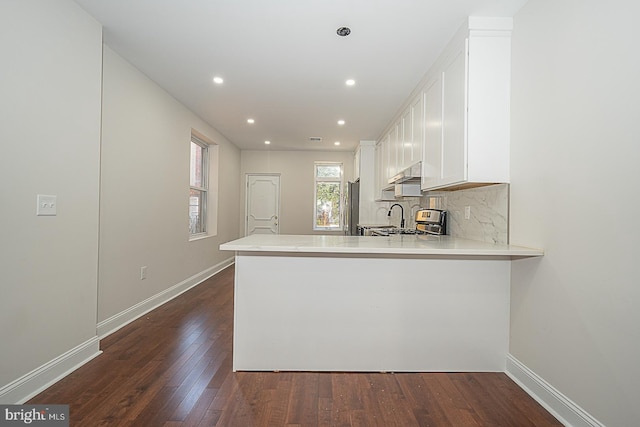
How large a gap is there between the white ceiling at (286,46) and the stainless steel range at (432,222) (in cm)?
136

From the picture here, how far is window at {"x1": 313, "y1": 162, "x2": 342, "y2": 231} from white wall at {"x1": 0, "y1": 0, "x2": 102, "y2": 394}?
5.04 m

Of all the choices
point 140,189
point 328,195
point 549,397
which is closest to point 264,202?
point 328,195

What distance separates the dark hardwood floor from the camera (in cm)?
175

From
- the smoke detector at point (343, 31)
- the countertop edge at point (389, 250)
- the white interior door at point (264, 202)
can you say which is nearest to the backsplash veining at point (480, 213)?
the countertop edge at point (389, 250)

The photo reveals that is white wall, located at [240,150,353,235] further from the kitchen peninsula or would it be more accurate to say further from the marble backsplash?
the kitchen peninsula

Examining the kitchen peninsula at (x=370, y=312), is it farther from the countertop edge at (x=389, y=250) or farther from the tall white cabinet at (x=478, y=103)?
the tall white cabinet at (x=478, y=103)

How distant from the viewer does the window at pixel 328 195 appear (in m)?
→ 7.26

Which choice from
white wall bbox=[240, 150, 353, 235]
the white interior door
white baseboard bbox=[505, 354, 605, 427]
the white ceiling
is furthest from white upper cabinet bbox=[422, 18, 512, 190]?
the white interior door

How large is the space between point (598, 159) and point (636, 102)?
0.91 feet

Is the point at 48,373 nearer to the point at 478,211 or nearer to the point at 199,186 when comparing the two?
the point at 478,211

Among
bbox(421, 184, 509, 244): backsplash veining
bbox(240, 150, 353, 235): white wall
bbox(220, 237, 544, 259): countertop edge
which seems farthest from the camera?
bbox(240, 150, 353, 235): white wall

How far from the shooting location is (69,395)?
193 cm

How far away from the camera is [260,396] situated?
196 cm

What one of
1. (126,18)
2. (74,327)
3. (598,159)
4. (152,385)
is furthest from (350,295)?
(126,18)
